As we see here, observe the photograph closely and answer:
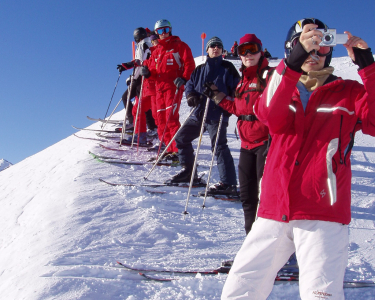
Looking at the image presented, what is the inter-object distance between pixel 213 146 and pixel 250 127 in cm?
159

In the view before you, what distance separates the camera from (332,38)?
1.63 m

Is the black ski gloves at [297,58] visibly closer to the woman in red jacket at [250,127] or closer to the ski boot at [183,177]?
the woman in red jacket at [250,127]

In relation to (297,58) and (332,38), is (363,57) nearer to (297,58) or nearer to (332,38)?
(332,38)

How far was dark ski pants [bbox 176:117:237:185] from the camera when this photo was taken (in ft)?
15.1

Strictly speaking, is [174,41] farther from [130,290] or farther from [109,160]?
[130,290]

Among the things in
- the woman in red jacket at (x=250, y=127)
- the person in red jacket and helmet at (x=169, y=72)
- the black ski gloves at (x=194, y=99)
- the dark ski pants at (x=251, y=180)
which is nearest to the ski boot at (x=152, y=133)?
the person in red jacket and helmet at (x=169, y=72)

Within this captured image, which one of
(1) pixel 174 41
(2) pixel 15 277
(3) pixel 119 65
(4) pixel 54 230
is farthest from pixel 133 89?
(2) pixel 15 277

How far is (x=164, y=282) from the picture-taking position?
8.49 feet

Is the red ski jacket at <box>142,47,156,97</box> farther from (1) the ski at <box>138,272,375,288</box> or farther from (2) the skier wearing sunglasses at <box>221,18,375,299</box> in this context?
(2) the skier wearing sunglasses at <box>221,18,375,299</box>

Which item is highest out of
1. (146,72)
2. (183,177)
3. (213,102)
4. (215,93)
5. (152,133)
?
(146,72)

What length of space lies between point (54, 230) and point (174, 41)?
3.74 meters

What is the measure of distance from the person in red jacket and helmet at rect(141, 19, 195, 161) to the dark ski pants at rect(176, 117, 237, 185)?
0.70 meters

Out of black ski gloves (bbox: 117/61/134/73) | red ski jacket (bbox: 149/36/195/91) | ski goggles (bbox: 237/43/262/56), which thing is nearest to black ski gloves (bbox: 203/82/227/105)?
ski goggles (bbox: 237/43/262/56)

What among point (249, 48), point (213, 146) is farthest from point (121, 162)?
point (249, 48)
